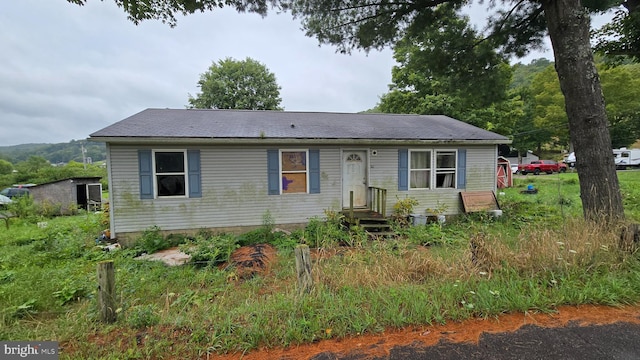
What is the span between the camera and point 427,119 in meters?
11.2

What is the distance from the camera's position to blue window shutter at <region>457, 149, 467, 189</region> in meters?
9.06

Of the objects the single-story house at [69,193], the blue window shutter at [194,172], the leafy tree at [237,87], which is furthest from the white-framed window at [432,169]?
the leafy tree at [237,87]

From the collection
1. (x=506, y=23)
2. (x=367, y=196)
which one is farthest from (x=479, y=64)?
(x=367, y=196)

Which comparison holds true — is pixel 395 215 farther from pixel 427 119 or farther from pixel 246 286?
pixel 246 286

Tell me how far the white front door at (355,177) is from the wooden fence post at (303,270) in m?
5.53

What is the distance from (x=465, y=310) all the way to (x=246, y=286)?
2887mm

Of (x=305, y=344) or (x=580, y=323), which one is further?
(x=580, y=323)

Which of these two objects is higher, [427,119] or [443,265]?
[427,119]

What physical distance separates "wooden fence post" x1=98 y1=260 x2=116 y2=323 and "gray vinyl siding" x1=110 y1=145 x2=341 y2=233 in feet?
16.2

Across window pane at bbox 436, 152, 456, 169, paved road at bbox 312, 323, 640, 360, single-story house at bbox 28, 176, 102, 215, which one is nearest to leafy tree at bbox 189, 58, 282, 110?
single-story house at bbox 28, 176, 102, 215

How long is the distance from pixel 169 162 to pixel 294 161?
3301 millimetres

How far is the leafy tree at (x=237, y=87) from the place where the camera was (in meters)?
25.9

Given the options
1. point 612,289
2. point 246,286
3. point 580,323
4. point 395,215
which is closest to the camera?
point 580,323

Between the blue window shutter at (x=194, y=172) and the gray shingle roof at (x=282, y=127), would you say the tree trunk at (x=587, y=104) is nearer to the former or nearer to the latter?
the gray shingle roof at (x=282, y=127)
